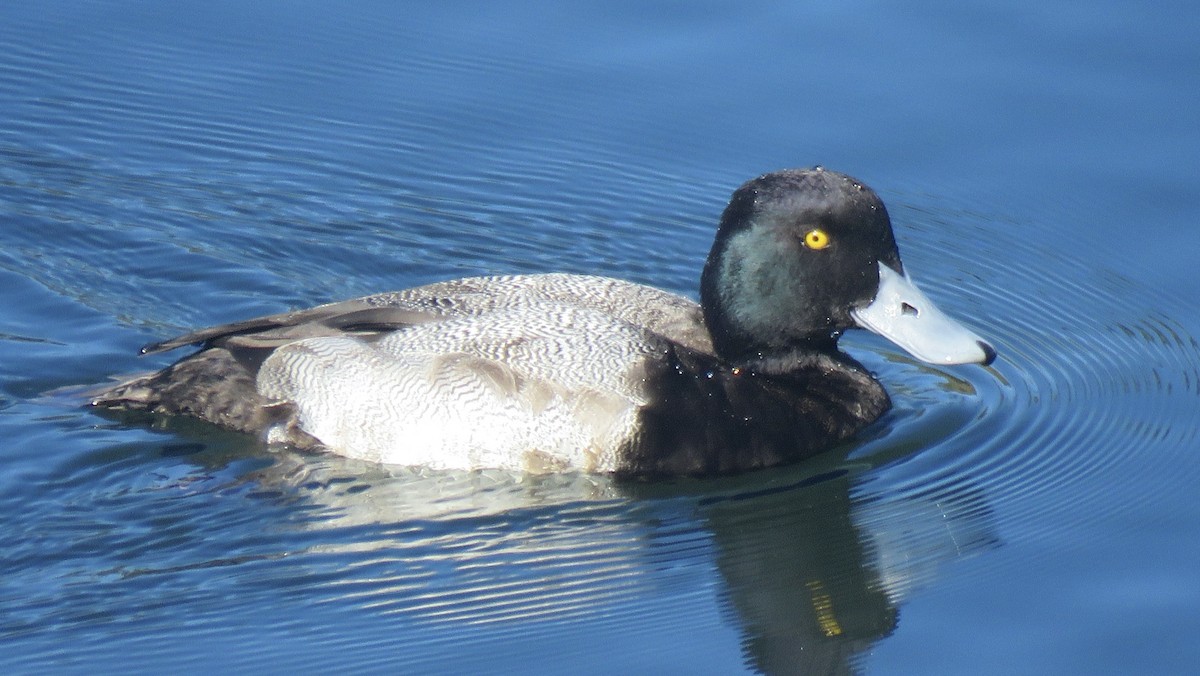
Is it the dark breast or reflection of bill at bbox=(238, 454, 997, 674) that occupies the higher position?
the dark breast

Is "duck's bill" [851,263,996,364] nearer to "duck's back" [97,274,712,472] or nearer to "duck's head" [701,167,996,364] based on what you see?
"duck's head" [701,167,996,364]

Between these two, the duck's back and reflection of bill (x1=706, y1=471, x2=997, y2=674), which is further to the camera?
the duck's back

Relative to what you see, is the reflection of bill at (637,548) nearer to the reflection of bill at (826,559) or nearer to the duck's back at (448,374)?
the reflection of bill at (826,559)

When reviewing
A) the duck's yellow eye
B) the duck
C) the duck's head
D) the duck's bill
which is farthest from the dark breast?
the duck's yellow eye

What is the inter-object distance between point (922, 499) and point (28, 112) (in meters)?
5.84

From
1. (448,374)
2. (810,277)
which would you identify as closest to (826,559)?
(810,277)

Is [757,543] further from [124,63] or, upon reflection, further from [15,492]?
[124,63]

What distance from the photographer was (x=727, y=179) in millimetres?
9477

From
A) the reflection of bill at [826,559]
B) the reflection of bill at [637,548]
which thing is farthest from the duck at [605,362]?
the reflection of bill at [826,559]

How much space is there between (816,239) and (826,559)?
144 centimetres

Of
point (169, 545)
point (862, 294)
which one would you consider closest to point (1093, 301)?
point (862, 294)

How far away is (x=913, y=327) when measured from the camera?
736cm

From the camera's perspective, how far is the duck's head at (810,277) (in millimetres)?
7125

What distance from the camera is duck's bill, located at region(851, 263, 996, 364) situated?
7.30m
